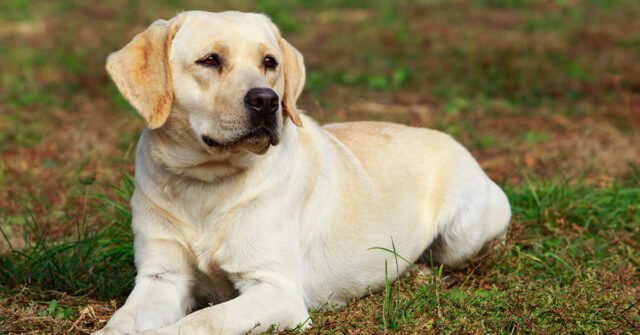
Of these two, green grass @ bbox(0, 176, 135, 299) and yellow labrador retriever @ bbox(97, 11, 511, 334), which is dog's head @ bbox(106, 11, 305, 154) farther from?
green grass @ bbox(0, 176, 135, 299)

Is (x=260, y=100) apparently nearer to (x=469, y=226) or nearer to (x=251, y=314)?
(x=251, y=314)

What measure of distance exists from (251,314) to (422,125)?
472cm

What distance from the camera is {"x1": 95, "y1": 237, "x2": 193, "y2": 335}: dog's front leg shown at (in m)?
3.16

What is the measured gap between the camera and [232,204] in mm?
3242

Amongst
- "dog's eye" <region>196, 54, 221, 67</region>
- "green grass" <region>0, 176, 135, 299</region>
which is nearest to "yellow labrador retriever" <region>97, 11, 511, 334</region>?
"dog's eye" <region>196, 54, 221, 67</region>

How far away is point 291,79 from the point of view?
353cm

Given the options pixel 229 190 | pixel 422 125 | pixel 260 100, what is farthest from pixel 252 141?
pixel 422 125

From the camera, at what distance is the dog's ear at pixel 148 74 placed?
313 centimetres

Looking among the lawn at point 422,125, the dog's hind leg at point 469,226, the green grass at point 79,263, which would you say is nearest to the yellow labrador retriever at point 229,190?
the lawn at point 422,125

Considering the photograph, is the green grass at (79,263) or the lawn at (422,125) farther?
the green grass at (79,263)

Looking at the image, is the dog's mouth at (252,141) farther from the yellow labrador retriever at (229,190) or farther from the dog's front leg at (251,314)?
the dog's front leg at (251,314)

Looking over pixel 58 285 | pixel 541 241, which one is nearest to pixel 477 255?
pixel 541 241

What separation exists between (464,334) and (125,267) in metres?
1.98

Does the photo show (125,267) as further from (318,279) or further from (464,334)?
(464,334)
